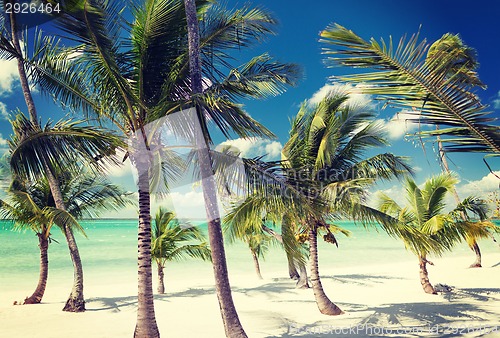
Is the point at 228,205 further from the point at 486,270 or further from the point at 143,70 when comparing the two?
the point at 486,270

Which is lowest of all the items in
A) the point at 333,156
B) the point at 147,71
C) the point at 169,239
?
the point at 169,239

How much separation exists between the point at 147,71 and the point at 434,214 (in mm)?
9953

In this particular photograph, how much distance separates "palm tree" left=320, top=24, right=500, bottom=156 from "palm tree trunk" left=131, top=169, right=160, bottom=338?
19.5 ft

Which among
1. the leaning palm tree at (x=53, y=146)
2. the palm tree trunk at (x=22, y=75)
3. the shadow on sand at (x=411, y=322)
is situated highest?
the palm tree trunk at (x=22, y=75)

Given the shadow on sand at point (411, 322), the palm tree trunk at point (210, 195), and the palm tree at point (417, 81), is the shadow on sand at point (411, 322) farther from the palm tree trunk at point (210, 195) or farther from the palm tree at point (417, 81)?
the palm tree at point (417, 81)

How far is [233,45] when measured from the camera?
8.14 meters

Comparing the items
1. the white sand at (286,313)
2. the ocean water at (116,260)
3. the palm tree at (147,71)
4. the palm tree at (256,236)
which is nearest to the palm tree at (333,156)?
the palm tree at (256,236)

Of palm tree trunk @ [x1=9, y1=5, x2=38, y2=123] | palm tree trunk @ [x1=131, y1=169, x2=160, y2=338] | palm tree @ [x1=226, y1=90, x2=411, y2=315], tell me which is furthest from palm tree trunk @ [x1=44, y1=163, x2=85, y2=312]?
palm tree @ [x1=226, y1=90, x2=411, y2=315]

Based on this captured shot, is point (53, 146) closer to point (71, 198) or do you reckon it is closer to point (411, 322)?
point (71, 198)

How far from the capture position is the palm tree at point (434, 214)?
439 inches

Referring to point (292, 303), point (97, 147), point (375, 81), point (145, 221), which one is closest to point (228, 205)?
point (145, 221)

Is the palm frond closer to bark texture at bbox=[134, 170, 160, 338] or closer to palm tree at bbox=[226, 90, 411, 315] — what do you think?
bark texture at bbox=[134, 170, 160, 338]

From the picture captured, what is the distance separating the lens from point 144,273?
282 inches

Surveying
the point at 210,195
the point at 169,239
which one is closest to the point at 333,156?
the point at 210,195
